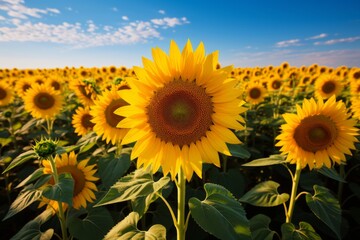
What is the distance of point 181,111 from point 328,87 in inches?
323

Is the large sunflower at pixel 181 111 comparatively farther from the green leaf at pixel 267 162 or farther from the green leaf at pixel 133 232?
the green leaf at pixel 267 162

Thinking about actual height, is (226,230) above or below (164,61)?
below

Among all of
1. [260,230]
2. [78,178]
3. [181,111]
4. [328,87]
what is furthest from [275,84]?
[181,111]

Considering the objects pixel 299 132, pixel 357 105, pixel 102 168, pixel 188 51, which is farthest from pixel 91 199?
pixel 357 105

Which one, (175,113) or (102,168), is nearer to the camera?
(175,113)

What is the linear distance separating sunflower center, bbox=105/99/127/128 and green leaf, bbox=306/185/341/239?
2592 millimetres

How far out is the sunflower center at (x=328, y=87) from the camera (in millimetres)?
8695

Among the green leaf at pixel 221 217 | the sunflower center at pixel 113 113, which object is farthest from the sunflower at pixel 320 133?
the sunflower center at pixel 113 113

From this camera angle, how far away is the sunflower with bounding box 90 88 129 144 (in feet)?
12.6

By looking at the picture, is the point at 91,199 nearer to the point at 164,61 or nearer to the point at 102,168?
the point at 102,168

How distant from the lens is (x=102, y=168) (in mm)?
3365

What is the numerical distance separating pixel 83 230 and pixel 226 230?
178 cm

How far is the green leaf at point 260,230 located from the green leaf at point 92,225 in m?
1.54

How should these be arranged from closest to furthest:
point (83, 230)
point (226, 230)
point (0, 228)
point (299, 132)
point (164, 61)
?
point (226, 230) → point (164, 61) → point (83, 230) → point (299, 132) → point (0, 228)
